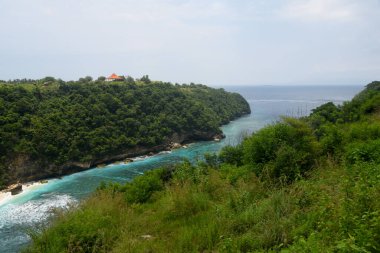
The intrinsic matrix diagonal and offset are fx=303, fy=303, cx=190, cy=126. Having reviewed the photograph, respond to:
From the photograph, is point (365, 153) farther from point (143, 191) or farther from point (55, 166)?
point (55, 166)

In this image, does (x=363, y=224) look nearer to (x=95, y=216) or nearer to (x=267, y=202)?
(x=267, y=202)

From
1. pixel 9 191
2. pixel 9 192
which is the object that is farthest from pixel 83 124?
pixel 9 192

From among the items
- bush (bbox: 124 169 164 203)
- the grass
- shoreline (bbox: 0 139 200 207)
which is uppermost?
the grass

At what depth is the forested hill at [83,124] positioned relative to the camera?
36.5 meters

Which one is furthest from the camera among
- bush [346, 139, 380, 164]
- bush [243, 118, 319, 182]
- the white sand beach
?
the white sand beach

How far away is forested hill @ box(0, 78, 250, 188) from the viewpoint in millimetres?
36531

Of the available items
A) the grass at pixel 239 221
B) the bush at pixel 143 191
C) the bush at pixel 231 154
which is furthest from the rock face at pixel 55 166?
the grass at pixel 239 221

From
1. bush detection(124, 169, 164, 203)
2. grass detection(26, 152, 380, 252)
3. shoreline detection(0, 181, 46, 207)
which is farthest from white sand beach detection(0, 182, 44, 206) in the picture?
grass detection(26, 152, 380, 252)

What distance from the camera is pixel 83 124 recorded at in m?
44.7

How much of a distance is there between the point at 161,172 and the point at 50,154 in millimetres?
29705

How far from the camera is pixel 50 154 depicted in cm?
3806

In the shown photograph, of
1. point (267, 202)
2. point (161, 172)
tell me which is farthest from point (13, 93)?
point (267, 202)

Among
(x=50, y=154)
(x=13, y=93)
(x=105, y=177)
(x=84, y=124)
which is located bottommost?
(x=105, y=177)

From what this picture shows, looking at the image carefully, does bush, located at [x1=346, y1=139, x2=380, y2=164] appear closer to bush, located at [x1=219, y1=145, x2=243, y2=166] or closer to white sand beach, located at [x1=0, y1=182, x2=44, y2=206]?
bush, located at [x1=219, y1=145, x2=243, y2=166]
